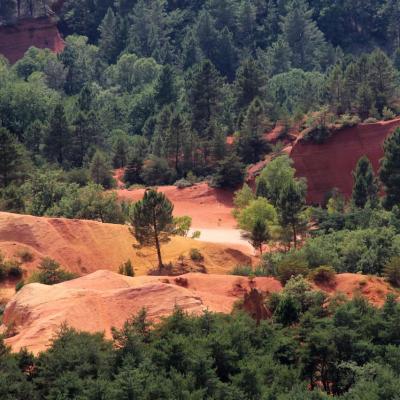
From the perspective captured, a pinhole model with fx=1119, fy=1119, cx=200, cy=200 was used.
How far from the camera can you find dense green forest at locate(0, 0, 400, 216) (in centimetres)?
9694

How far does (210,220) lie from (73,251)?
77.0ft

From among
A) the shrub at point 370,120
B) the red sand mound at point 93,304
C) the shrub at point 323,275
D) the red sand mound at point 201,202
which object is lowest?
the red sand mound at point 201,202

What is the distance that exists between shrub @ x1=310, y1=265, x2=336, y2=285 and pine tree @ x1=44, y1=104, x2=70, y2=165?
52.4 meters

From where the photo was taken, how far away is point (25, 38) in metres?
156

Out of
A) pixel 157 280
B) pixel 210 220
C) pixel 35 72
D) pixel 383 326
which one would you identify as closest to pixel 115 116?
pixel 35 72

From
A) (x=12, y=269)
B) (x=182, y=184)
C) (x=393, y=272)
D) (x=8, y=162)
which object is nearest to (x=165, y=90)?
(x=182, y=184)

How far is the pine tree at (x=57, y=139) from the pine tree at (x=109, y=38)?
49.5 meters

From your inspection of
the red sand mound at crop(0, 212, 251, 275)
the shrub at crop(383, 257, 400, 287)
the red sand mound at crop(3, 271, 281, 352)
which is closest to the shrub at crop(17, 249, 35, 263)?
the red sand mound at crop(0, 212, 251, 275)

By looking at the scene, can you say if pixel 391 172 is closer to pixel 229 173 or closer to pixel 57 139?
pixel 229 173

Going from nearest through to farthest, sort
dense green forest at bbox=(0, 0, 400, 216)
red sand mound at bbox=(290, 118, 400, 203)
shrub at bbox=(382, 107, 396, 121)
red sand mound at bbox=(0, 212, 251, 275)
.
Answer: red sand mound at bbox=(0, 212, 251, 275) < red sand mound at bbox=(290, 118, 400, 203) < shrub at bbox=(382, 107, 396, 121) < dense green forest at bbox=(0, 0, 400, 216)

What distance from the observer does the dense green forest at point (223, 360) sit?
3966 centimetres

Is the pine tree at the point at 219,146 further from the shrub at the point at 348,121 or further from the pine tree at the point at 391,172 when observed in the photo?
the pine tree at the point at 391,172

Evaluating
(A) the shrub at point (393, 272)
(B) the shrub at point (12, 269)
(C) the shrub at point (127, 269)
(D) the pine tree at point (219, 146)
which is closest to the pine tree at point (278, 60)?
(D) the pine tree at point (219, 146)

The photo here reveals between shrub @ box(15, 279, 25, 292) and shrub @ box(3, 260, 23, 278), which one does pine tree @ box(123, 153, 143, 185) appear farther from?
shrub @ box(15, 279, 25, 292)
